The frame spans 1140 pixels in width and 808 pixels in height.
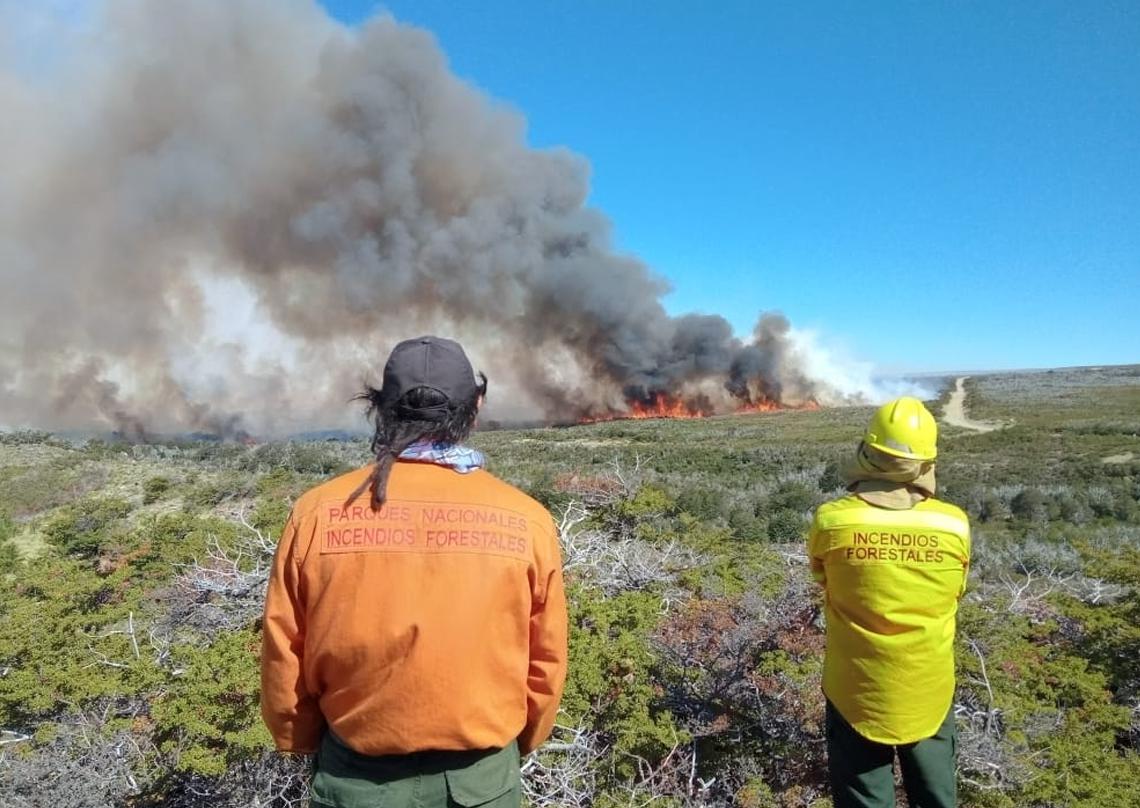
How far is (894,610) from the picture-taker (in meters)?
1.87

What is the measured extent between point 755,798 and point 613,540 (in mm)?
3692

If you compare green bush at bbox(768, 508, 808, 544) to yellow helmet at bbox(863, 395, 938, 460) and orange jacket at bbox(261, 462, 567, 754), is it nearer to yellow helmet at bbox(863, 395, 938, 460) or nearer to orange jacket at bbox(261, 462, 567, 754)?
yellow helmet at bbox(863, 395, 938, 460)

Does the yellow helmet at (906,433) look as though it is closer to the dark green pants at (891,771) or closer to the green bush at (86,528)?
the dark green pants at (891,771)

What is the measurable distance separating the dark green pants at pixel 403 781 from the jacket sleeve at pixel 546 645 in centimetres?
16

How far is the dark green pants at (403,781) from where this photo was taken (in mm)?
1363

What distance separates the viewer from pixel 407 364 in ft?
4.64

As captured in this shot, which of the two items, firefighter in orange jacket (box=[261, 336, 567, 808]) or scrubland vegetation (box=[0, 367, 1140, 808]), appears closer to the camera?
firefighter in orange jacket (box=[261, 336, 567, 808])

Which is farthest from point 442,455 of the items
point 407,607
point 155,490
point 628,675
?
point 155,490

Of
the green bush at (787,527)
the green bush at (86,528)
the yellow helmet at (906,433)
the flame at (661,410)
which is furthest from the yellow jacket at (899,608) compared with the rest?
the flame at (661,410)

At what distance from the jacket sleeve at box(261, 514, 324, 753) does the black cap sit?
13.5 inches

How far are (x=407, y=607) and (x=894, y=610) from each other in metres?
1.35

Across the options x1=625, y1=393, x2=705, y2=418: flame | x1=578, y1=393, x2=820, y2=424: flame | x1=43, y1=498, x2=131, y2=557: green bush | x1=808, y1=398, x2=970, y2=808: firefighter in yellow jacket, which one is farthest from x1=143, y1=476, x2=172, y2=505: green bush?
x1=625, y1=393, x2=705, y2=418: flame

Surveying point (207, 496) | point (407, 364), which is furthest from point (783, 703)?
point (207, 496)

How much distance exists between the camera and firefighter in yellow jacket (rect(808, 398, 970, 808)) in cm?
187
